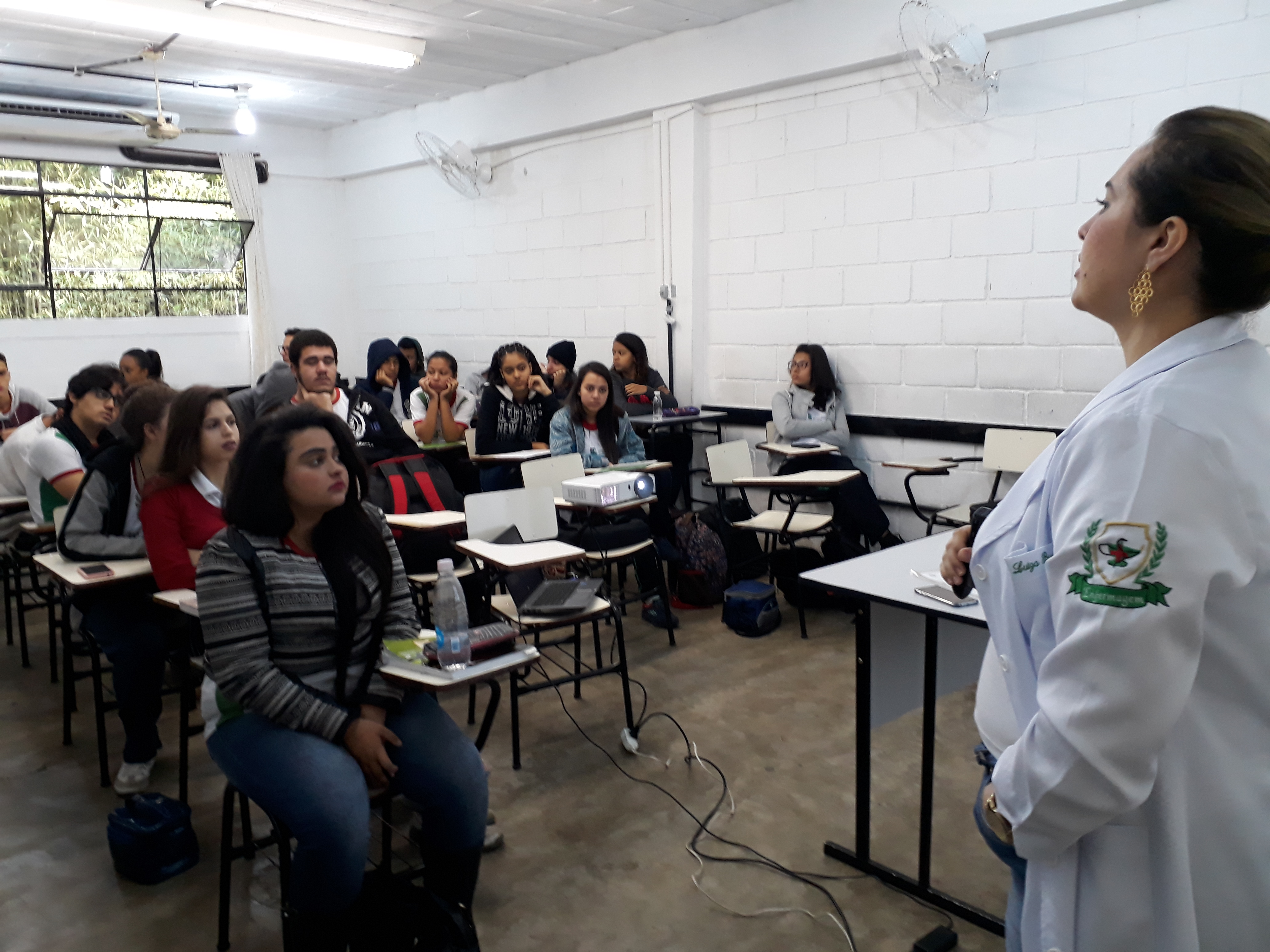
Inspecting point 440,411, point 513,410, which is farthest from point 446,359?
point 513,410

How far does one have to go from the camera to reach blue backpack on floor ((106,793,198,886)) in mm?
2350

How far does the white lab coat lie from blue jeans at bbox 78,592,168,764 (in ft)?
8.41

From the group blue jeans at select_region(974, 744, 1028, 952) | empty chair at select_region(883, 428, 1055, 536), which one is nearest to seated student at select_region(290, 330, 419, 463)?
empty chair at select_region(883, 428, 1055, 536)

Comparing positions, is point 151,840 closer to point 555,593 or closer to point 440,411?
point 555,593

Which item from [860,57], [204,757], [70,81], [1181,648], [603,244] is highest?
[70,81]

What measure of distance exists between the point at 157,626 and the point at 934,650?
2259 mm

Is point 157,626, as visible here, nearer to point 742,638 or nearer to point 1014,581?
point 742,638

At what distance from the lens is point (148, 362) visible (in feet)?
19.7

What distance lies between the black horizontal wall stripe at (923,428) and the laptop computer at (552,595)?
234 cm

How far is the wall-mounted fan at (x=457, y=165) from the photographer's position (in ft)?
22.6

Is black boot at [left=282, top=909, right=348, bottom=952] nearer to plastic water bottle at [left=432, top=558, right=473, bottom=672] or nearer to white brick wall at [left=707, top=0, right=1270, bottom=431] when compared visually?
plastic water bottle at [left=432, top=558, right=473, bottom=672]

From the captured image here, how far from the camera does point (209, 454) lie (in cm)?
277

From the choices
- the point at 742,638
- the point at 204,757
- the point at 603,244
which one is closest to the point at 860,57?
the point at 603,244

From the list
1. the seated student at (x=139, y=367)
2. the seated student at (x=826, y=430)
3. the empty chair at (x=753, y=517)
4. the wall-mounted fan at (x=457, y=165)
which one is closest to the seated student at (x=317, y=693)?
the empty chair at (x=753, y=517)
